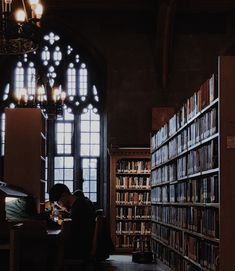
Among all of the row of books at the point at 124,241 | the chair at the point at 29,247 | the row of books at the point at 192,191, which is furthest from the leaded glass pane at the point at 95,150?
the chair at the point at 29,247

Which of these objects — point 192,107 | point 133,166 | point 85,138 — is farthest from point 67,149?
point 192,107

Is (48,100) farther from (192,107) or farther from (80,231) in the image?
(192,107)

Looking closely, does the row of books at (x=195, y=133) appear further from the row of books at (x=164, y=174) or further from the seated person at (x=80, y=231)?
the seated person at (x=80, y=231)

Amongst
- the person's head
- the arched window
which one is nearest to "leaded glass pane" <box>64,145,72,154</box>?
the arched window

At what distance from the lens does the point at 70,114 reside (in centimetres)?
1541

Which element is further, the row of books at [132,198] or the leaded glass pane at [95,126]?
the leaded glass pane at [95,126]

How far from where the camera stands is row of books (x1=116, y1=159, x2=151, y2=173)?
44.9ft

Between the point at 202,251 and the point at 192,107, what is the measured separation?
62.7 inches

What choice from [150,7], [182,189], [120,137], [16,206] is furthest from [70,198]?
[150,7]

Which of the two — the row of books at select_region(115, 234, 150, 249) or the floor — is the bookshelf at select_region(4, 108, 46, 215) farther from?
the row of books at select_region(115, 234, 150, 249)

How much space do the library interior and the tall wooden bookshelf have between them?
0.18ft

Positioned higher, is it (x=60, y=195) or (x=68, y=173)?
(x=68, y=173)

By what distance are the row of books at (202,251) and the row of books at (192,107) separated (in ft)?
4.37

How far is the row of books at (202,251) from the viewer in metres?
5.79
